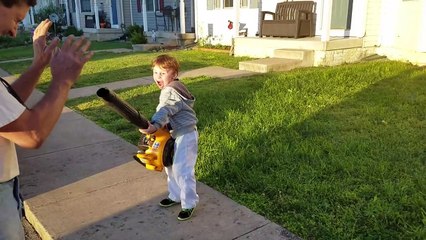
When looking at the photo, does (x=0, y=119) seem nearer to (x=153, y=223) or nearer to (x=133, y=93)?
(x=153, y=223)

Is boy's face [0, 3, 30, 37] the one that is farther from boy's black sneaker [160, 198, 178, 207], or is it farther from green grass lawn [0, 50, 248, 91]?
green grass lawn [0, 50, 248, 91]

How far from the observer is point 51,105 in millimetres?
1521

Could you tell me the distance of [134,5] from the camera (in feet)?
73.7

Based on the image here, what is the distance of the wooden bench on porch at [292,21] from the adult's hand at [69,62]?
896cm

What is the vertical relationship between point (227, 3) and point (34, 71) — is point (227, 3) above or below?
above

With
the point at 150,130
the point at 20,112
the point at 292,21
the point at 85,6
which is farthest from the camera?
the point at 85,6

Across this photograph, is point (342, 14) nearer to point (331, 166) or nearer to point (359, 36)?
point (359, 36)

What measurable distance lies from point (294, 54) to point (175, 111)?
23.0ft

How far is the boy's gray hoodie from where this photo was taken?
108 inches

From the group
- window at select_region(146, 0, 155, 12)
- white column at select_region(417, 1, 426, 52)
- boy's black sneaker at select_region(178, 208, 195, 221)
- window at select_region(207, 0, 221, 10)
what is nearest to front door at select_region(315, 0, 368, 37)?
white column at select_region(417, 1, 426, 52)

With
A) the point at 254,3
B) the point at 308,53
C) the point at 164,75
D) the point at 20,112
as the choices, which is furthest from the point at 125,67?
the point at 20,112

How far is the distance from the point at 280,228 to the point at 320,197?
1.86 ft

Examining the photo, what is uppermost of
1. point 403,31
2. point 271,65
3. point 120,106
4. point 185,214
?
point 120,106

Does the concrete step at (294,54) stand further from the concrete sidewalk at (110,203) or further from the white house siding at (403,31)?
the concrete sidewalk at (110,203)
